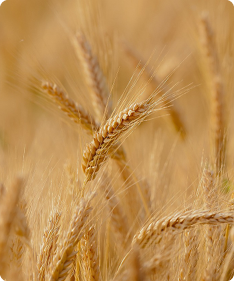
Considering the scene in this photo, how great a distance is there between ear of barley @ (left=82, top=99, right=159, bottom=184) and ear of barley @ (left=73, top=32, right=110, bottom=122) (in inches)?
10.9

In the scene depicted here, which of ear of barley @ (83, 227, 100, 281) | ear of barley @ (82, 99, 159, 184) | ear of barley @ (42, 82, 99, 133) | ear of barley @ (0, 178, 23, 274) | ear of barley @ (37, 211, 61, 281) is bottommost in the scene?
ear of barley @ (83, 227, 100, 281)

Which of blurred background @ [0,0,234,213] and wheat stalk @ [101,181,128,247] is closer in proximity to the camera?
wheat stalk @ [101,181,128,247]

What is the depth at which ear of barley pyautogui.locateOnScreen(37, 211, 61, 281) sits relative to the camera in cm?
93

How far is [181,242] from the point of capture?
1.09 m

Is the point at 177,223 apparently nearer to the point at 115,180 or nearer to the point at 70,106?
the point at 115,180

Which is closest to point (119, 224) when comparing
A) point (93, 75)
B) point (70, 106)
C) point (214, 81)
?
point (70, 106)

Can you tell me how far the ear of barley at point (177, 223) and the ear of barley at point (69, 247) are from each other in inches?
6.7

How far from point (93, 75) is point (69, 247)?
2.27 ft

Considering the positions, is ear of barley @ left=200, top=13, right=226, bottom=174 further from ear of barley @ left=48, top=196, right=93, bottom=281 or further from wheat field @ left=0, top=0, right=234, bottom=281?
ear of barley @ left=48, top=196, right=93, bottom=281

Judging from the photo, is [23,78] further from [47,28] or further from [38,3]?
[38,3]

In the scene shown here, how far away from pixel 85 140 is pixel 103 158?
8.1 inches

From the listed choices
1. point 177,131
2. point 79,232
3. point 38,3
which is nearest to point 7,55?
point 38,3

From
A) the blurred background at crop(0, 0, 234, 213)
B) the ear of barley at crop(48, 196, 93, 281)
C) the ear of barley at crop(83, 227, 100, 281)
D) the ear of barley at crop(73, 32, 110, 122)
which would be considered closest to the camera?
the ear of barley at crop(48, 196, 93, 281)

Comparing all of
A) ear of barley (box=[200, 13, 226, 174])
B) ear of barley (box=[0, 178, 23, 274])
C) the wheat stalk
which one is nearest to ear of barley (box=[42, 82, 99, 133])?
the wheat stalk
